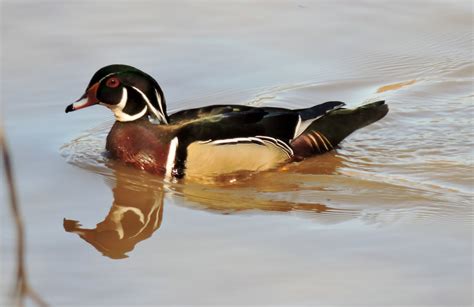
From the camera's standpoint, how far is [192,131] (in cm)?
640

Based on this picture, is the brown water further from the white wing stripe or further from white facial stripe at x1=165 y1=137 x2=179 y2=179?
the white wing stripe

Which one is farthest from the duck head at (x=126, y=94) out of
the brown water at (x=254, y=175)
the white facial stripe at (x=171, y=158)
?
the brown water at (x=254, y=175)

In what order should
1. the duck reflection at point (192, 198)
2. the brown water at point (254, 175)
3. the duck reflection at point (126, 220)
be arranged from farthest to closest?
the duck reflection at point (192, 198), the duck reflection at point (126, 220), the brown water at point (254, 175)

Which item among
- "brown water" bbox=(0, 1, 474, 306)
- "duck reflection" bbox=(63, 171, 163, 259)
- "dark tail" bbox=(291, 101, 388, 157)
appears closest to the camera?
"brown water" bbox=(0, 1, 474, 306)

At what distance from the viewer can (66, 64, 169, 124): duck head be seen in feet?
21.5

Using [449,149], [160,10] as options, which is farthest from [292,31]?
[449,149]

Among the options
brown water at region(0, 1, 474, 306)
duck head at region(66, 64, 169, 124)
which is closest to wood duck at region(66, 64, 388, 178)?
duck head at region(66, 64, 169, 124)

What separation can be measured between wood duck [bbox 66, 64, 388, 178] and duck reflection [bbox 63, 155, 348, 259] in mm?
97

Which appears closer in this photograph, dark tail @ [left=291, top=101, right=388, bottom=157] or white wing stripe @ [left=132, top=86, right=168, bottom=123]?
white wing stripe @ [left=132, top=86, right=168, bottom=123]

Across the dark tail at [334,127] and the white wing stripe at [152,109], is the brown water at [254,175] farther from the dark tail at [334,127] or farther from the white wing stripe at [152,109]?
the white wing stripe at [152,109]

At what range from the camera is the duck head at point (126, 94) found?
6566 millimetres

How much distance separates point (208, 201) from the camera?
5.93 m

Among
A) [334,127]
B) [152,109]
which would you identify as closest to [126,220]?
[152,109]

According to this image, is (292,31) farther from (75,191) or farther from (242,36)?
(75,191)
